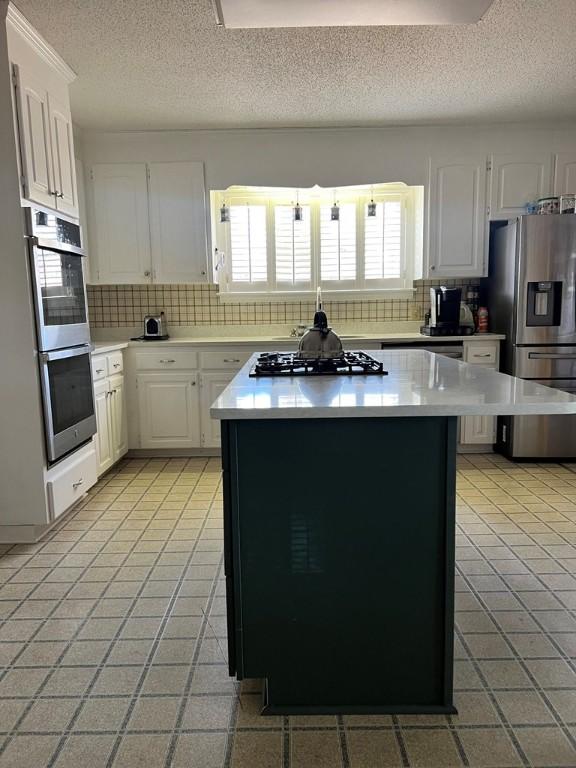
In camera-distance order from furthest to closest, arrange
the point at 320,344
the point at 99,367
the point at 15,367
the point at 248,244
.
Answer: the point at 248,244, the point at 99,367, the point at 15,367, the point at 320,344

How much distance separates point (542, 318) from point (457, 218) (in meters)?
1.02

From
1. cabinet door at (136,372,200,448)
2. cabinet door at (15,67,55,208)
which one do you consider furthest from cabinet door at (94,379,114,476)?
cabinet door at (15,67,55,208)

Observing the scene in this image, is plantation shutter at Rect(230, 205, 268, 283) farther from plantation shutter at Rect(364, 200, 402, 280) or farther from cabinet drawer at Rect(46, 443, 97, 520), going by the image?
cabinet drawer at Rect(46, 443, 97, 520)

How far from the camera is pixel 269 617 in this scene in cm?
152

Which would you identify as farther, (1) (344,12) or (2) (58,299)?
(2) (58,299)

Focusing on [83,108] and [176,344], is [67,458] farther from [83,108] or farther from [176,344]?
[83,108]

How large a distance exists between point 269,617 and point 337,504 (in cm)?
38

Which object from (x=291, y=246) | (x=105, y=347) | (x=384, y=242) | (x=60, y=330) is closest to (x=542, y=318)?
(x=384, y=242)

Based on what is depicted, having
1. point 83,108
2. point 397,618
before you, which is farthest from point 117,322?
point 397,618

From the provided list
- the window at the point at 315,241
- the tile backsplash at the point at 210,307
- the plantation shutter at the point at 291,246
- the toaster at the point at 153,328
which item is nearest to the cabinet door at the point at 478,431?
the tile backsplash at the point at 210,307

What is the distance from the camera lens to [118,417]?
3.88 m

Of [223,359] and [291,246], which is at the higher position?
[291,246]

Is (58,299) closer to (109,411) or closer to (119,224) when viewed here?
(109,411)

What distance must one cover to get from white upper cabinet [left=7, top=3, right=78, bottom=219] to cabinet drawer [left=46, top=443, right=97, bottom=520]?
4.47ft
